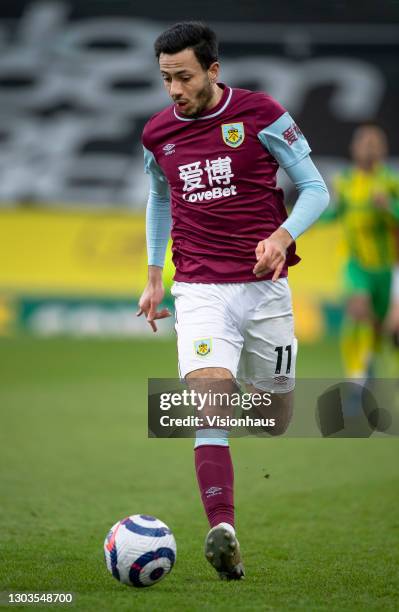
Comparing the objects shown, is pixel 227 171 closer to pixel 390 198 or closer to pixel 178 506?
pixel 178 506

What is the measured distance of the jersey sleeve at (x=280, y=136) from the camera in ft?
16.4

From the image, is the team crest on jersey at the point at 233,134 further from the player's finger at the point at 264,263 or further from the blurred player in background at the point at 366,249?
the blurred player in background at the point at 366,249

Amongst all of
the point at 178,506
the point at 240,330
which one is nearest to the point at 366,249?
the point at 178,506

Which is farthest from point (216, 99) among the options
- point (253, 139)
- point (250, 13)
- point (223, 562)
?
point (250, 13)

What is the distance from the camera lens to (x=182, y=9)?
1928 centimetres

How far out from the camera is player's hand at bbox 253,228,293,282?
185 inches

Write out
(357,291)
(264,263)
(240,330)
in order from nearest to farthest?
1. (264,263)
2. (240,330)
3. (357,291)

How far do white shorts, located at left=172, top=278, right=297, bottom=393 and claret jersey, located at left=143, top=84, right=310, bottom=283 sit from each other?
7 centimetres

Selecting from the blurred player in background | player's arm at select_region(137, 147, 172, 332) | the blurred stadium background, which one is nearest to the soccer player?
player's arm at select_region(137, 147, 172, 332)

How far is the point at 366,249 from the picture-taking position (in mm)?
10789

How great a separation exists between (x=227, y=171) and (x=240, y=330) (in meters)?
0.67

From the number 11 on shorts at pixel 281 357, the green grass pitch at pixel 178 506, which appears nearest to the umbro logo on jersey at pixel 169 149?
the number 11 on shorts at pixel 281 357

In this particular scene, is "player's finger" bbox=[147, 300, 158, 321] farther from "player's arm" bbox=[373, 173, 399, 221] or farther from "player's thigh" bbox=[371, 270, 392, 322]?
"player's thigh" bbox=[371, 270, 392, 322]

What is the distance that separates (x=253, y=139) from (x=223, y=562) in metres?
1.74
